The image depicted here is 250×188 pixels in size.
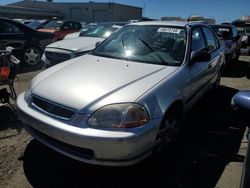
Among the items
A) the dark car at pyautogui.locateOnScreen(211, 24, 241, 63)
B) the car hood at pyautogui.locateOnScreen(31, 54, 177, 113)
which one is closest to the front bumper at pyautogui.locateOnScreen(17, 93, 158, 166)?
the car hood at pyautogui.locateOnScreen(31, 54, 177, 113)

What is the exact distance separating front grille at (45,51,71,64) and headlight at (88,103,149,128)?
425cm

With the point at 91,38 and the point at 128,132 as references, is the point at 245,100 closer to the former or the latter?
the point at 128,132

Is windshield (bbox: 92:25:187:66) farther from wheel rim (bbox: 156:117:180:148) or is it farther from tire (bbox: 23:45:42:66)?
tire (bbox: 23:45:42:66)

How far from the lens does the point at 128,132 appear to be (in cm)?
254

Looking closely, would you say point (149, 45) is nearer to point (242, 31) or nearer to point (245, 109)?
point (245, 109)

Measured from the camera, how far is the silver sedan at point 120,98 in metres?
2.58

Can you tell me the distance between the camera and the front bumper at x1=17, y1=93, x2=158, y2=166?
2.51 m

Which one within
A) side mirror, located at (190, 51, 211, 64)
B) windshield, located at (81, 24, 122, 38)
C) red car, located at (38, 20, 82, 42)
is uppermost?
side mirror, located at (190, 51, 211, 64)

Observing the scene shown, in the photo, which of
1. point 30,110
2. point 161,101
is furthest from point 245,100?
point 30,110

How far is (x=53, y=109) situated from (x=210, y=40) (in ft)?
11.5

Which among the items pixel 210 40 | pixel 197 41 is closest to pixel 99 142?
pixel 197 41

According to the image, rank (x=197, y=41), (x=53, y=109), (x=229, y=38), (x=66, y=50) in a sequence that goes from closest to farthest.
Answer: (x=53, y=109)
(x=197, y=41)
(x=66, y=50)
(x=229, y=38)

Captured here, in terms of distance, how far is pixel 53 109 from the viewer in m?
2.81

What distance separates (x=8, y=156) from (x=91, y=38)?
505cm
